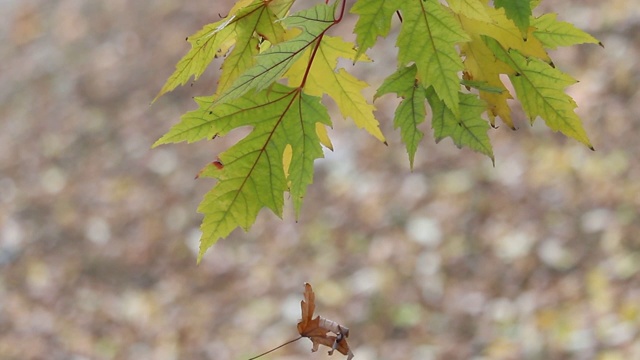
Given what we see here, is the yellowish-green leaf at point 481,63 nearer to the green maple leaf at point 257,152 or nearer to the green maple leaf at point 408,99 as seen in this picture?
the green maple leaf at point 408,99

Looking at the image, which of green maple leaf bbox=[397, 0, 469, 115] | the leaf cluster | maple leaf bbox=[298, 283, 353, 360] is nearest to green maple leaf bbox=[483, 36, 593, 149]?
the leaf cluster

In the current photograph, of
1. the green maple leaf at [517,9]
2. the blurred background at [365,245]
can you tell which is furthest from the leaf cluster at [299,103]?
the blurred background at [365,245]

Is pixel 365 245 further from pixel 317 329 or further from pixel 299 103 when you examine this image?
pixel 299 103

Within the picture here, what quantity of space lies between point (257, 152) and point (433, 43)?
0.24 metres

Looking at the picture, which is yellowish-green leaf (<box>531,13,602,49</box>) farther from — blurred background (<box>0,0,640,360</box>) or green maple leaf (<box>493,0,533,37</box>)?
blurred background (<box>0,0,640,360</box>)

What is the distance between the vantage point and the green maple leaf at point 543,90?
2.91 feet

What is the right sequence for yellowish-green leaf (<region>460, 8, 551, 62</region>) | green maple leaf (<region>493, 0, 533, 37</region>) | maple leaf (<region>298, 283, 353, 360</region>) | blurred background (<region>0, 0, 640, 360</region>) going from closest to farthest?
green maple leaf (<region>493, 0, 533, 37</region>) → yellowish-green leaf (<region>460, 8, 551, 62</region>) → maple leaf (<region>298, 283, 353, 360</region>) → blurred background (<region>0, 0, 640, 360</region>)

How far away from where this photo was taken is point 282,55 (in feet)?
2.69

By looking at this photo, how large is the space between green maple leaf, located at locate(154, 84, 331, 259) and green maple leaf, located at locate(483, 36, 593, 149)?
219 mm

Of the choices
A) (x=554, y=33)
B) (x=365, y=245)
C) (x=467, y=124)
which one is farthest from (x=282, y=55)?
(x=365, y=245)

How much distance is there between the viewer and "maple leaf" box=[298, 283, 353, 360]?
1044mm

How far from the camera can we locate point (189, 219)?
3.88 m

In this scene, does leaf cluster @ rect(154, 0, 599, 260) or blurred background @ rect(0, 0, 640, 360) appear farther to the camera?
blurred background @ rect(0, 0, 640, 360)

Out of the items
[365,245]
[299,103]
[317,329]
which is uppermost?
[365,245]
